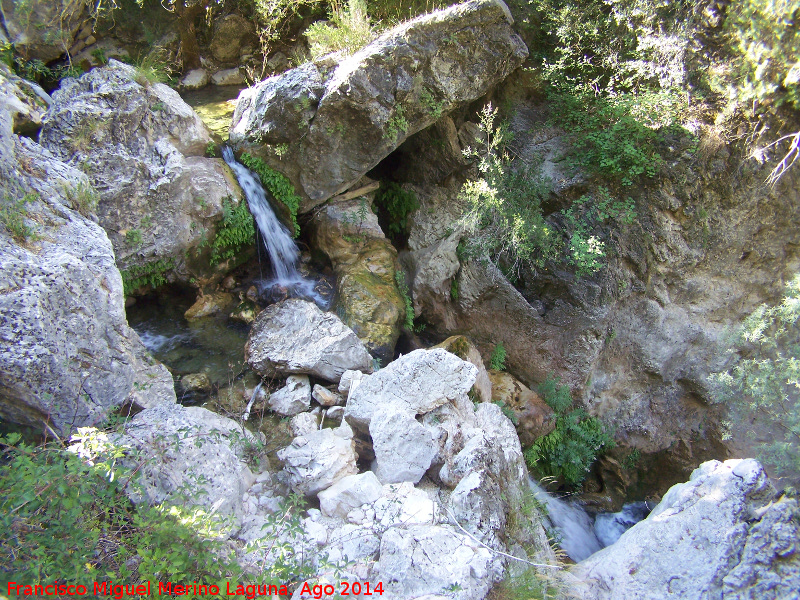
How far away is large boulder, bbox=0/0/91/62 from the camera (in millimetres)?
5652

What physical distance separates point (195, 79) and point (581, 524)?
10119mm

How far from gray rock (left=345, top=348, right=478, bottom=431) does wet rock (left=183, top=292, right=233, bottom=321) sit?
307 cm

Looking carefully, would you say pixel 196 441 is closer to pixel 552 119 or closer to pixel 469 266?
pixel 469 266

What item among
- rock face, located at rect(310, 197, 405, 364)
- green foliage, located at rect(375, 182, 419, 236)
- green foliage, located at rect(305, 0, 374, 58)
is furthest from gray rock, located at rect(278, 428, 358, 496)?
green foliage, located at rect(305, 0, 374, 58)

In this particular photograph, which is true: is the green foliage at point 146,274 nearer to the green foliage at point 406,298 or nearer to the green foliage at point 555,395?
the green foliage at point 406,298

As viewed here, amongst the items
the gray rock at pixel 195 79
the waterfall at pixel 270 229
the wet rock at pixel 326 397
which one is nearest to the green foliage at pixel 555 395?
the wet rock at pixel 326 397

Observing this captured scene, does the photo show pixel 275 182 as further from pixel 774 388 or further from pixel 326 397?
pixel 774 388

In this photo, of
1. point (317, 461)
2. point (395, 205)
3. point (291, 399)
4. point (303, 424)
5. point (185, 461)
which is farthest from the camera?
point (395, 205)

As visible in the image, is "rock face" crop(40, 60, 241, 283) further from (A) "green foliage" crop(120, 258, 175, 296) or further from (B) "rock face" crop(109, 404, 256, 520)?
(B) "rock face" crop(109, 404, 256, 520)

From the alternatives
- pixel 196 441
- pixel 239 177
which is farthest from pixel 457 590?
pixel 239 177

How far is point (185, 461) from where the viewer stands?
357cm

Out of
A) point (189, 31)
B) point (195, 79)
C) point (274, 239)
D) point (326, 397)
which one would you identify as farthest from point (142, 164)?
point (189, 31)

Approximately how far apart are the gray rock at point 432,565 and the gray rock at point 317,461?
789mm

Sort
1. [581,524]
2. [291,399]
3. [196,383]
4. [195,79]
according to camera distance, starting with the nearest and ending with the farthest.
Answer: [291,399] < [196,383] < [581,524] < [195,79]
